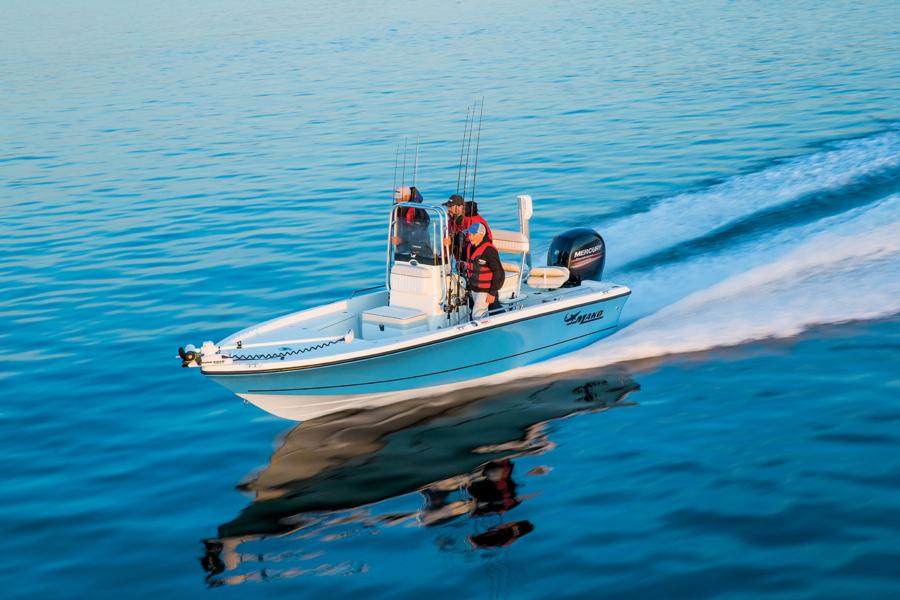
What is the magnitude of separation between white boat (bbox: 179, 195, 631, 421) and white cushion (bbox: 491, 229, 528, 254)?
0.01 metres

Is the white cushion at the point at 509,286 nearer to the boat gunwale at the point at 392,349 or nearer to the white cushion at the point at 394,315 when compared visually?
the boat gunwale at the point at 392,349

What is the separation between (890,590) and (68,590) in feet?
18.7

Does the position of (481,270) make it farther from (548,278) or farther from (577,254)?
(577,254)

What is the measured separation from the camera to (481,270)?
10.7 metres

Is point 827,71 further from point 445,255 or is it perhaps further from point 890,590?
point 890,590

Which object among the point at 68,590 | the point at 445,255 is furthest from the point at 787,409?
the point at 68,590

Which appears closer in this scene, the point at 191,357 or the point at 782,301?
the point at 191,357

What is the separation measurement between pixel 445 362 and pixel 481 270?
3.39ft

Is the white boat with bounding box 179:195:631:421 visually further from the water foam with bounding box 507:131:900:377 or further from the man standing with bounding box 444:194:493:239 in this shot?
the water foam with bounding box 507:131:900:377

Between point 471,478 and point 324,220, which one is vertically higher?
point 324,220

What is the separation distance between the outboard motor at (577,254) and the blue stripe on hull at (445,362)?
0.63m

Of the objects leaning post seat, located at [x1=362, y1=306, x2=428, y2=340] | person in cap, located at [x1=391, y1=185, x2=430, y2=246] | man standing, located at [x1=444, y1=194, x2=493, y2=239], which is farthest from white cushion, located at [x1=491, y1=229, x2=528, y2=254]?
leaning post seat, located at [x1=362, y1=306, x2=428, y2=340]

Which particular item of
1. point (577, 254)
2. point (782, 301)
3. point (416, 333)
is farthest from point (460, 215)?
point (782, 301)

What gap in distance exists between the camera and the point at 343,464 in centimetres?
943
